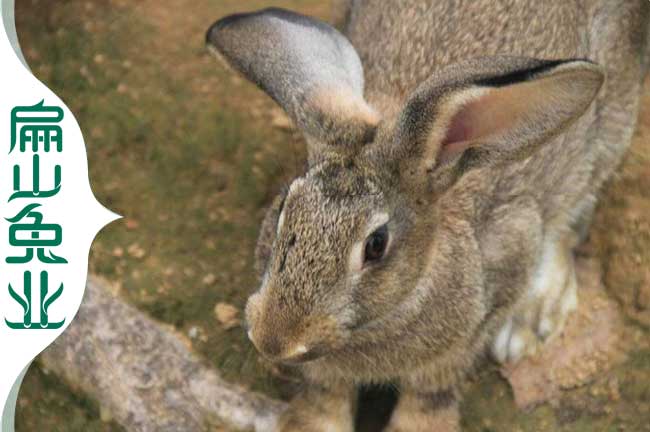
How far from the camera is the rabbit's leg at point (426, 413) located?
4.04 m

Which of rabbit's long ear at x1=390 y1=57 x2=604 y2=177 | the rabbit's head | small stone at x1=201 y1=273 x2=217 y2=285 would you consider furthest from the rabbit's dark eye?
small stone at x1=201 y1=273 x2=217 y2=285

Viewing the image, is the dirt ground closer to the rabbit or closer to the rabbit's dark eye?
the rabbit

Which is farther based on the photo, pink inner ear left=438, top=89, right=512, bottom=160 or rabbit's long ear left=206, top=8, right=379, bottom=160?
rabbit's long ear left=206, top=8, right=379, bottom=160

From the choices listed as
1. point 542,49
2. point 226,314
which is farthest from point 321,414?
point 542,49

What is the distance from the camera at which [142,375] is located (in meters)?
4.14

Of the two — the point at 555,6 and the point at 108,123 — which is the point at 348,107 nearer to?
the point at 555,6

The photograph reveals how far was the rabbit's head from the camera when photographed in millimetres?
3168

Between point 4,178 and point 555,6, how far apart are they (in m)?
2.15

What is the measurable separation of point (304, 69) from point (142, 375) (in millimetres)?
1311

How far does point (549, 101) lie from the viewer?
3.21 metres

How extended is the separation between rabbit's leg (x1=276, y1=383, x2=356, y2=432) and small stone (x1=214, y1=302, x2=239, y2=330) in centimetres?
46

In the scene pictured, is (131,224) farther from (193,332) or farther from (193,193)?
(193,332)

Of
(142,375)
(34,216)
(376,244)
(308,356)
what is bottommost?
(142,375)

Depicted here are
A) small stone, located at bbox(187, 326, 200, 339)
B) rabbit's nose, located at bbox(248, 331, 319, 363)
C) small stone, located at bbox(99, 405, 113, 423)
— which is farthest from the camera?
small stone, located at bbox(187, 326, 200, 339)
